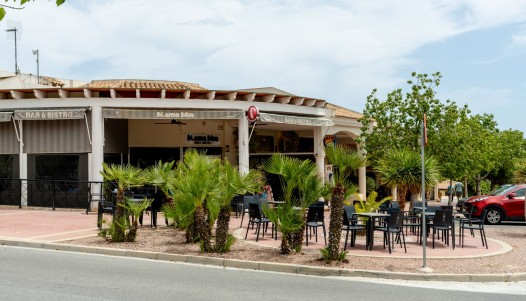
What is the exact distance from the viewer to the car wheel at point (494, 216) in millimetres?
22281

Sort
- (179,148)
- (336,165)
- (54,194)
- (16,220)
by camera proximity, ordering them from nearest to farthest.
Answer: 1. (336,165)
2. (16,220)
3. (54,194)
4. (179,148)

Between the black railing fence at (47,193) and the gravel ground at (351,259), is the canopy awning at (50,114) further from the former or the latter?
the gravel ground at (351,259)

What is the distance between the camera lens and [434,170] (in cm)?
1552

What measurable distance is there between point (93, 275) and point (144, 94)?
13.5 m

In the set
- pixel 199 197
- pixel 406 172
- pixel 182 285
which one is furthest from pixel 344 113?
pixel 182 285

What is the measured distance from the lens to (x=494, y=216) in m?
22.3

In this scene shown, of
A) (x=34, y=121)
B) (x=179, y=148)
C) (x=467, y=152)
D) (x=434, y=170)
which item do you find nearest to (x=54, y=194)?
(x=34, y=121)

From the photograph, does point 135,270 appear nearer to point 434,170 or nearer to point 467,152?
point 434,170

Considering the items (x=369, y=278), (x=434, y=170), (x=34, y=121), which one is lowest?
(x=369, y=278)

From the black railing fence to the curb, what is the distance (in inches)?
348

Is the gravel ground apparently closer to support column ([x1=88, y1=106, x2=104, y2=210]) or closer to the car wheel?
the car wheel

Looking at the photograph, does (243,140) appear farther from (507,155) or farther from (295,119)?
(507,155)

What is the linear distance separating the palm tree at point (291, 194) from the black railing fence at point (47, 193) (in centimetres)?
1147

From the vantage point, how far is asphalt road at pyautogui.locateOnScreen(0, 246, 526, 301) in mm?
8586
